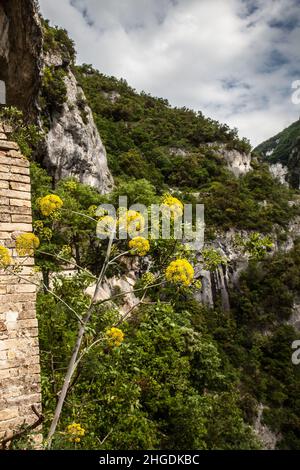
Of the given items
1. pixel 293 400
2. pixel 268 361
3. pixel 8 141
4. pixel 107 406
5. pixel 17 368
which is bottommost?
pixel 293 400

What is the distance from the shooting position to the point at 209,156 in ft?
163

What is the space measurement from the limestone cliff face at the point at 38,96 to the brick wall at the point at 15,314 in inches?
300

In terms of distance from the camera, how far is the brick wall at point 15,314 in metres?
3.51

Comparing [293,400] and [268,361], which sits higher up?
[268,361]

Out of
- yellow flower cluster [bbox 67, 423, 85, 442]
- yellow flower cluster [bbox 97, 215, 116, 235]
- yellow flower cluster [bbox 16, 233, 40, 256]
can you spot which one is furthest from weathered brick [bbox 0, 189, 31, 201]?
yellow flower cluster [bbox 67, 423, 85, 442]

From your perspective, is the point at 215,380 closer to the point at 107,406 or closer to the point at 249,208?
the point at 107,406

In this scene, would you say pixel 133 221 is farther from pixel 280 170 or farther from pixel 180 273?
pixel 280 170

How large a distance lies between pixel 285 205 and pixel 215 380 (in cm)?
3645

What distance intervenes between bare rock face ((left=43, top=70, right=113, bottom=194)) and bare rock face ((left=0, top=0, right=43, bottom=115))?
8105 millimetres

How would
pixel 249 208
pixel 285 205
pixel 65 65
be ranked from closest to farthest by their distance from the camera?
pixel 65 65, pixel 249 208, pixel 285 205

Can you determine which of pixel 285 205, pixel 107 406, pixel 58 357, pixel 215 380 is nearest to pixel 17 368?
pixel 58 357

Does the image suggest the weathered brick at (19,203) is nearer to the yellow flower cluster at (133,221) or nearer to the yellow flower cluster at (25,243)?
the yellow flower cluster at (25,243)

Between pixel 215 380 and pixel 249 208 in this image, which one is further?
pixel 249 208

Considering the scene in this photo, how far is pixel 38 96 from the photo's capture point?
17.5m
